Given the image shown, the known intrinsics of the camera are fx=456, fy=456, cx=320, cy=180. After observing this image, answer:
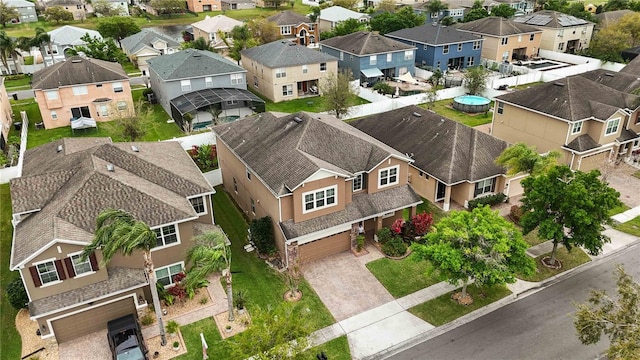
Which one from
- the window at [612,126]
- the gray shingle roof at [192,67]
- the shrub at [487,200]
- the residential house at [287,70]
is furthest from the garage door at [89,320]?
the residential house at [287,70]

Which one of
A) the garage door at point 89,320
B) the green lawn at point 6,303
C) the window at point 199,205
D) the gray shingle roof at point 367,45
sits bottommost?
the green lawn at point 6,303

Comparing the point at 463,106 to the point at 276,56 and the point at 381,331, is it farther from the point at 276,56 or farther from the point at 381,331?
the point at 381,331

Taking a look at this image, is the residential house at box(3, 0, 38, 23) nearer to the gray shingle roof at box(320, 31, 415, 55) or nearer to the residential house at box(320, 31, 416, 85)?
the residential house at box(320, 31, 416, 85)

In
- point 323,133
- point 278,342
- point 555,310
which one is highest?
point 323,133

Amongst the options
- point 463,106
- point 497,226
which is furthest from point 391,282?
point 463,106

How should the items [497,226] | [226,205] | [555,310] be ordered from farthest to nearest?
[226,205] → [555,310] → [497,226]

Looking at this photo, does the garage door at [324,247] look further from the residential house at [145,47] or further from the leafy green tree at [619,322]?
the residential house at [145,47]
